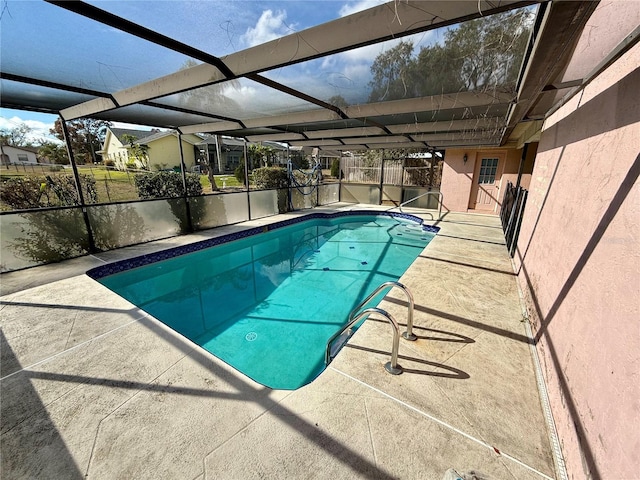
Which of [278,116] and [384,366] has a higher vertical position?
[278,116]

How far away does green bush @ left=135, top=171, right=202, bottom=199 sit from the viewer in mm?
10570

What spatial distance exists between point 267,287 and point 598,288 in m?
5.10

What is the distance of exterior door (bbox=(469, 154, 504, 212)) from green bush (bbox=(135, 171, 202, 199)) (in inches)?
446

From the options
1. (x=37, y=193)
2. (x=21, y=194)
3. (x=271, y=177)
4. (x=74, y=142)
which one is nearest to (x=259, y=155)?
(x=271, y=177)

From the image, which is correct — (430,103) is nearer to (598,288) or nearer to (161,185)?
(598,288)

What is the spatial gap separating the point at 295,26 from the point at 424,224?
26.8 feet

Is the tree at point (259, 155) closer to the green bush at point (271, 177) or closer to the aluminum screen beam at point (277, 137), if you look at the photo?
the green bush at point (271, 177)

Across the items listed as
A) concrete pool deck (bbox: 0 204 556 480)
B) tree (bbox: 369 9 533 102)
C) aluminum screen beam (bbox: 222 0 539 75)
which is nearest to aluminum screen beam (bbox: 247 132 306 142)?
tree (bbox: 369 9 533 102)

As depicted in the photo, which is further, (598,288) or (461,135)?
(461,135)

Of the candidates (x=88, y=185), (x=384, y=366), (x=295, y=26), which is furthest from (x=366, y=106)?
(x=88, y=185)

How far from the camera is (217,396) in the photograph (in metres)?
2.07

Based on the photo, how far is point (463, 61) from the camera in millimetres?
2461

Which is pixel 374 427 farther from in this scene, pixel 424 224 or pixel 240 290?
pixel 424 224

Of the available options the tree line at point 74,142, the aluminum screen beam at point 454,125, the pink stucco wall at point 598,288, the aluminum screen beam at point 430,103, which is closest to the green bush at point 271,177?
the aluminum screen beam at point 454,125
